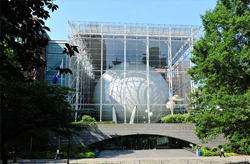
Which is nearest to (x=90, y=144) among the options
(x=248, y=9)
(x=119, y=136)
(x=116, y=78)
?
(x=119, y=136)

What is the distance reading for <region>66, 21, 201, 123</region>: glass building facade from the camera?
36000 millimetres

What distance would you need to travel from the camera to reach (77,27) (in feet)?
125

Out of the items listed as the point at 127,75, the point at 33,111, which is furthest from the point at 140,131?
the point at 33,111

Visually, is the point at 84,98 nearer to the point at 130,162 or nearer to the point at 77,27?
the point at 77,27

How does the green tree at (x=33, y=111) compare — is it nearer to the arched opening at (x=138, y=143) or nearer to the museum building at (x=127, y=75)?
the arched opening at (x=138, y=143)

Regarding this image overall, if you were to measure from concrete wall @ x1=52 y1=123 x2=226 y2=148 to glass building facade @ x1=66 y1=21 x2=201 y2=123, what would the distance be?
489cm

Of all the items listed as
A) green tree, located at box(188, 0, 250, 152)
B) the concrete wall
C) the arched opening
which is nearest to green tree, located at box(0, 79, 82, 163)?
green tree, located at box(188, 0, 250, 152)

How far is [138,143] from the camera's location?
30.3 meters

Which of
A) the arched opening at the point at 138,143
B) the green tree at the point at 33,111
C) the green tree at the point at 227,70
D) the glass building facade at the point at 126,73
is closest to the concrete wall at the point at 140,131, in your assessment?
the arched opening at the point at 138,143

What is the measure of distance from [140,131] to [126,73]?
11.8 m

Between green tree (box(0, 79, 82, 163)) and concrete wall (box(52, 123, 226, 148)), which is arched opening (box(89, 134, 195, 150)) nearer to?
concrete wall (box(52, 123, 226, 148))

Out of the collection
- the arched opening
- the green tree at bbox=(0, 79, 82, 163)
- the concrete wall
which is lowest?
the arched opening

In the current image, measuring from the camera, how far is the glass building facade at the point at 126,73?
36.0m

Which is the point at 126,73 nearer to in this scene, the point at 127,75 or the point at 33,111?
the point at 127,75
